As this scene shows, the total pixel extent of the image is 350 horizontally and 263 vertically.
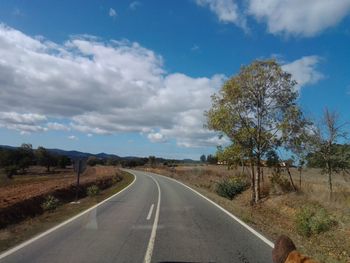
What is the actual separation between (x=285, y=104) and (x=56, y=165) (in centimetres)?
10995

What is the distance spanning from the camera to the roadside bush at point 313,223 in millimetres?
14734

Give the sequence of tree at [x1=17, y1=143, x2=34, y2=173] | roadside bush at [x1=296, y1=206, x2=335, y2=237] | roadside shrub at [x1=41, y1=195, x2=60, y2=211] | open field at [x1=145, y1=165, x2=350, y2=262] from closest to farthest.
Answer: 1. open field at [x1=145, y1=165, x2=350, y2=262]
2. roadside bush at [x1=296, y1=206, x2=335, y2=237]
3. roadside shrub at [x1=41, y1=195, x2=60, y2=211]
4. tree at [x1=17, y1=143, x2=34, y2=173]

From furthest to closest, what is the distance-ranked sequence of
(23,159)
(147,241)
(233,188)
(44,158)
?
1. (44,158)
2. (23,159)
3. (233,188)
4. (147,241)

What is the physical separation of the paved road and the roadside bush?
2287mm

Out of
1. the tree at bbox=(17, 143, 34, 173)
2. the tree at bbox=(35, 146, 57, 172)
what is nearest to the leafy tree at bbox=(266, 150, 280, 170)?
the tree at bbox=(17, 143, 34, 173)

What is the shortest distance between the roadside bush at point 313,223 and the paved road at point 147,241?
229cm

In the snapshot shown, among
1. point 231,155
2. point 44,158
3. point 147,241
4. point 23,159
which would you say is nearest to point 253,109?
point 231,155

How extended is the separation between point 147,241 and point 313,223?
6611 mm

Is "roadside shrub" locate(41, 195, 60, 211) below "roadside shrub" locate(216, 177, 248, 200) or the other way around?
below

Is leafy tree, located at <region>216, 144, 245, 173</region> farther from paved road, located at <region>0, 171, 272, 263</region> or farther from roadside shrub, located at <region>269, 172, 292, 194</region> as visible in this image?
paved road, located at <region>0, 171, 272, 263</region>

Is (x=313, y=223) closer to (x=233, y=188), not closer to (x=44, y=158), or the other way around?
(x=233, y=188)

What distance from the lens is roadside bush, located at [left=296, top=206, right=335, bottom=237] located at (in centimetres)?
1473

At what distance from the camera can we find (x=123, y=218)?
1602cm

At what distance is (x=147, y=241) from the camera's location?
1102cm
